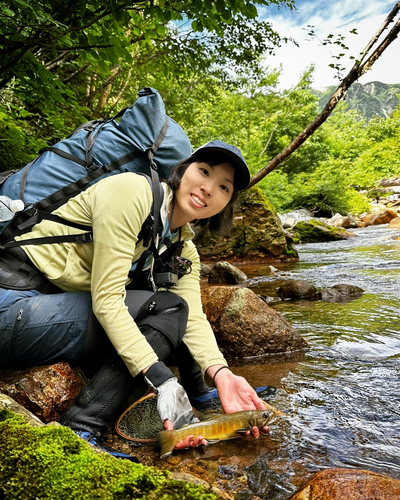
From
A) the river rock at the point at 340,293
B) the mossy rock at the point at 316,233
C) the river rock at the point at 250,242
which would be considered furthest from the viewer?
the mossy rock at the point at 316,233

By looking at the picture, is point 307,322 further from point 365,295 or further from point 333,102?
point 333,102

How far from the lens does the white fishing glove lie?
202 centimetres

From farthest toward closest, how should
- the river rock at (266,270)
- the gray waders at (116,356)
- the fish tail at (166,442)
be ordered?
the river rock at (266,270), the gray waders at (116,356), the fish tail at (166,442)

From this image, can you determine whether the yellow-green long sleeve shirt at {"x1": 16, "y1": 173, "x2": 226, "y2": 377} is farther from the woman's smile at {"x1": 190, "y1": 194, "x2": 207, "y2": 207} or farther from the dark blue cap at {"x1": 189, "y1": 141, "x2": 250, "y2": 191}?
the dark blue cap at {"x1": 189, "y1": 141, "x2": 250, "y2": 191}

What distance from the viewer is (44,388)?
2.27 meters

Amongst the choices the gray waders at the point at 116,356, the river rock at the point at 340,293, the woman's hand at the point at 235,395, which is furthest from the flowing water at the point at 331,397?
the gray waders at the point at 116,356

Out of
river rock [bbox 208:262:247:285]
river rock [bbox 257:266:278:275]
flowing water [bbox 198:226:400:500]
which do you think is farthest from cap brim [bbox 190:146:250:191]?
river rock [bbox 257:266:278:275]

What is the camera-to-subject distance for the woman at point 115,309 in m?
2.09

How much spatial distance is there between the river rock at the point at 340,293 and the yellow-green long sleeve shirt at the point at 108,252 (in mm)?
5032

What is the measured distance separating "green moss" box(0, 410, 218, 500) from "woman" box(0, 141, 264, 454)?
0.80m

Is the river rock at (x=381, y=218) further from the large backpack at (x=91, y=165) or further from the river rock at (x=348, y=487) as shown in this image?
the river rock at (x=348, y=487)

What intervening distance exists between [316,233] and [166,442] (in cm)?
1781

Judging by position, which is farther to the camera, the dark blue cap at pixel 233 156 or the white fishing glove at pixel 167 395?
the dark blue cap at pixel 233 156

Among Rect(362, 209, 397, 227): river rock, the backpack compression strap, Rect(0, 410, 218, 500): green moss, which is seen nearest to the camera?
Rect(0, 410, 218, 500): green moss
